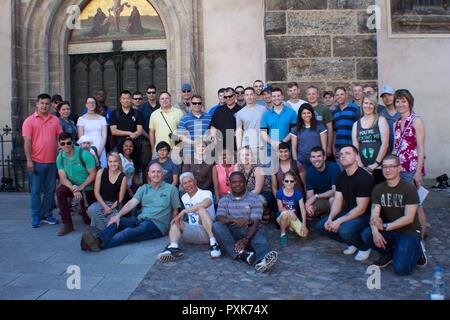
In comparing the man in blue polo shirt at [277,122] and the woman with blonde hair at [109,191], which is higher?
the man in blue polo shirt at [277,122]

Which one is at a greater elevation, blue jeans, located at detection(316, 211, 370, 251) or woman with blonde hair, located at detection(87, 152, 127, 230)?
woman with blonde hair, located at detection(87, 152, 127, 230)

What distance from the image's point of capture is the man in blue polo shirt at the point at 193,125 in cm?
629

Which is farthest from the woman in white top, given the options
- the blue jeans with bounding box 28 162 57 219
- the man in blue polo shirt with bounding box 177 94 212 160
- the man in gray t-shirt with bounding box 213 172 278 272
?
the man in gray t-shirt with bounding box 213 172 278 272

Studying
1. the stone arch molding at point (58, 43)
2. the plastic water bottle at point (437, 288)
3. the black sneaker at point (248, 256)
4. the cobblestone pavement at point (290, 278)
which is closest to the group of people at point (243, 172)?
the black sneaker at point (248, 256)

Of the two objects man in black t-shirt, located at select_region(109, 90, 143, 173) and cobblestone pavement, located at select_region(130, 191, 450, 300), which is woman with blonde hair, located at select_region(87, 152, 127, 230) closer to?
man in black t-shirt, located at select_region(109, 90, 143, 173)

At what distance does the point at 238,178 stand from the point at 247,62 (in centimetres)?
530

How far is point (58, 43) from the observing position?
10.4 metres

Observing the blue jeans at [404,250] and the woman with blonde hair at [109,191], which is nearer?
the blue jeans at [404,250]

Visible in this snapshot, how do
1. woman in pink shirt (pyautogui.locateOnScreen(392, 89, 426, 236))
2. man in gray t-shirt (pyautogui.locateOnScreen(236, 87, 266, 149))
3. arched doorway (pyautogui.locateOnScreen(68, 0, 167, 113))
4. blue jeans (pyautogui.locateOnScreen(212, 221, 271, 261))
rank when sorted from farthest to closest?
arched doorway (pyautogui.locateOnScreen(68, 0, 167, 113)), man in gray t-shirt (pyautogui.locateOnScreen(236, 87, 266, 149)), woman in pink shirt (pyautogui.locateOnScreen(392, 89, 426, 236)), blue jeans (pyautogui.locateOnScreen(212, 221, 271, 261))

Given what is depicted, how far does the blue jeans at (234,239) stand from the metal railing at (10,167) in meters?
6.16

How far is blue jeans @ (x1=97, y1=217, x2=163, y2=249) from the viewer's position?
4992mm

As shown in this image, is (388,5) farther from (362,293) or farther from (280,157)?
(362,293)

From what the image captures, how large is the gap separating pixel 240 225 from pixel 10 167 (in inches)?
274

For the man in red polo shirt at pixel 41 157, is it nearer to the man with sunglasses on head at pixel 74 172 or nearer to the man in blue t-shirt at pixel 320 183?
the man with sunglasses on head at pixel 74 172
